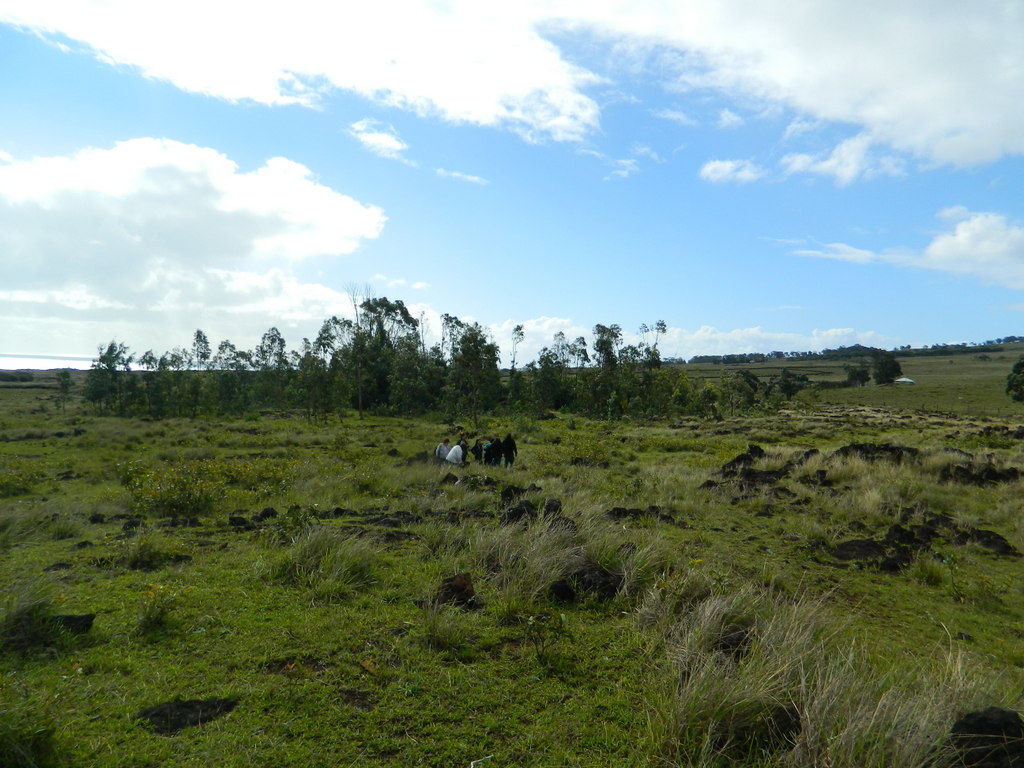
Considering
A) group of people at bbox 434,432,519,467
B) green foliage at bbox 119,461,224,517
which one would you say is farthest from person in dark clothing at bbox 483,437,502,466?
green foliage at bbox 119,461,224,517

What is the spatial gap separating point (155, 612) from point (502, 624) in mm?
3325

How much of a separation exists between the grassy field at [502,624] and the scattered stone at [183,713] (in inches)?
1.4

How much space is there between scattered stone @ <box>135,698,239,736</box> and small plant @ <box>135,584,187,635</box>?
1.41 meters

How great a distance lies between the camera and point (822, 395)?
89.7 metres

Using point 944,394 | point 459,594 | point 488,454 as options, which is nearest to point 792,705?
point 459,594

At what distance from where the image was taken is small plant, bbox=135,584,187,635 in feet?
17.8

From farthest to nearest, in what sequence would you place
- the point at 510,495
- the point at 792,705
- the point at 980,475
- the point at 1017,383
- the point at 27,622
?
the point at 1017,383 < the point at 980,475 < the point at 510,495 < the point at 27,622 < the point at 792,705

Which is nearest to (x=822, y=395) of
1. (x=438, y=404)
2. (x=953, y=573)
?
(x=438, y=404)

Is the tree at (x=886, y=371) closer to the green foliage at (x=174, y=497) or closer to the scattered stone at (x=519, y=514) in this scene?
the scattered stone at (x=519, y=514)

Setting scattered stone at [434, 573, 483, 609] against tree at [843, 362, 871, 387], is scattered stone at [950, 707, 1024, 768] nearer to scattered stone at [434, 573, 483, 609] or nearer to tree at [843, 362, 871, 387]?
scattered stone at [434, 573, 483, 609]

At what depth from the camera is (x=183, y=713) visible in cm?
421

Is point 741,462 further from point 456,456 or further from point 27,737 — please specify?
point 27,737

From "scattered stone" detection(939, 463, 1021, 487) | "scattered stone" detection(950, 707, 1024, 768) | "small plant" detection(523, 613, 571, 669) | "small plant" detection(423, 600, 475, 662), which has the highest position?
"scattered stone" detection(950, 707, 1024, 768)

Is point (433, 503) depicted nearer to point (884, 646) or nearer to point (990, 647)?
point (884, 646)
